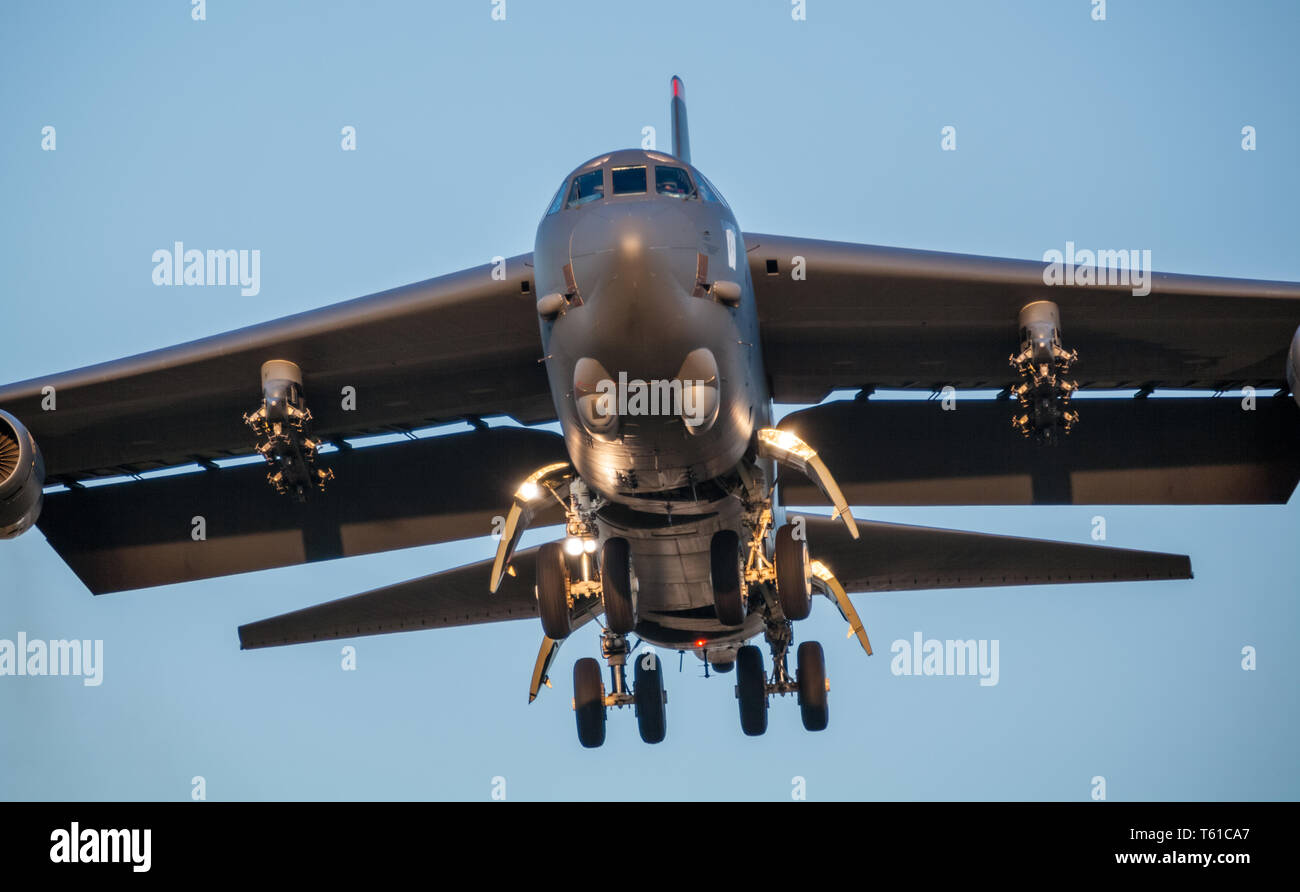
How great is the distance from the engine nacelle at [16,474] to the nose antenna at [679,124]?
994 centimetres

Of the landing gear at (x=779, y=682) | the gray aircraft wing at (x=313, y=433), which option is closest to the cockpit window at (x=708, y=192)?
the gray aircraft wing at (x=313, y=433)

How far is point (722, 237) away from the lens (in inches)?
597

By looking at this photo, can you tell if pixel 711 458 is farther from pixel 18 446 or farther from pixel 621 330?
pixel 18 446

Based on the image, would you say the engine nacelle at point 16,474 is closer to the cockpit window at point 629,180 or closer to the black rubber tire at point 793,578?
the cockpit window at point 629,180

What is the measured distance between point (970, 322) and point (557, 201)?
208 inches

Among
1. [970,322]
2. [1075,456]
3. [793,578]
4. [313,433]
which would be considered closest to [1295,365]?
[970,322]

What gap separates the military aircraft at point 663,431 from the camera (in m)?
15.2

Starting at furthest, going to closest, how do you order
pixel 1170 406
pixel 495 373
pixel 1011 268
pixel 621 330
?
pixel 1170 406, pixel 495 373, pixel 1011 268, pixel 621 330

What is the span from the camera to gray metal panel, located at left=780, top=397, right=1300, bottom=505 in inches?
796

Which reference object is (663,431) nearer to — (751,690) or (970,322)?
(970,322)

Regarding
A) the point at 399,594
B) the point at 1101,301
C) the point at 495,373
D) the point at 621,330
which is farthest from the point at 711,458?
the point at 399,594

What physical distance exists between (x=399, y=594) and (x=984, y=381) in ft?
27.7

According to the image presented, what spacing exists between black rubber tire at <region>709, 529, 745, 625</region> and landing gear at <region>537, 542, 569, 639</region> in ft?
5.59

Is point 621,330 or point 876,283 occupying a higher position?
point 876,283
